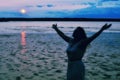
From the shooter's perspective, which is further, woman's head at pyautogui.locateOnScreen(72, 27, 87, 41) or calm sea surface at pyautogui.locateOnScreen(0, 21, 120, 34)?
calm sea surface at pyautogui.locateOnScreen(0, 21, 120, 34)

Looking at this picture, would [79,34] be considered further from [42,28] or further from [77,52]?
[42,28]

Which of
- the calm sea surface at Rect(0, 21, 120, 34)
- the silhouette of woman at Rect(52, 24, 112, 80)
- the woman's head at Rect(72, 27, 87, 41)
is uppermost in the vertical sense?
the woman's head at Rect(72, 27, 87, 41)

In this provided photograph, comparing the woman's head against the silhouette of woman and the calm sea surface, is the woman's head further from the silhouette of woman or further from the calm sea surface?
the calm sea surface

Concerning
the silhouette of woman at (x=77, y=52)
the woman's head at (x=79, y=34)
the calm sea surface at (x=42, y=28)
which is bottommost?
the calm sea surface at (x=42, y=28)

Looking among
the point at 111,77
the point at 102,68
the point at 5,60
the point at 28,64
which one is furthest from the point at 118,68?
the point at 5,60

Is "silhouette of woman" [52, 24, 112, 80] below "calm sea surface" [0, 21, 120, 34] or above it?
above

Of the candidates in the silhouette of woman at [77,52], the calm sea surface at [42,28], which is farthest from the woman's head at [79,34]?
the calm sea surface at [42,28]

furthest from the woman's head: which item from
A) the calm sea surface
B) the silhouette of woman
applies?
the calm sea surface

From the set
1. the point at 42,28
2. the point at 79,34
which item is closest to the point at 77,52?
the point at 79,34

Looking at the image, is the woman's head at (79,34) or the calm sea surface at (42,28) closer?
the woman's head at (79,34)

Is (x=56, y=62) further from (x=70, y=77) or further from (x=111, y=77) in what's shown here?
(x=70, y=77)

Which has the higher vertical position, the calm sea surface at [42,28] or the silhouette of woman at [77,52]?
the silhouette of woman at [77,52]

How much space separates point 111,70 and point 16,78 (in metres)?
4.59

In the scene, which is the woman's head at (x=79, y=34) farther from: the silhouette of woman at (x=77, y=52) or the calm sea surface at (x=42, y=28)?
the calm sea surface at (x=42, y=28)
